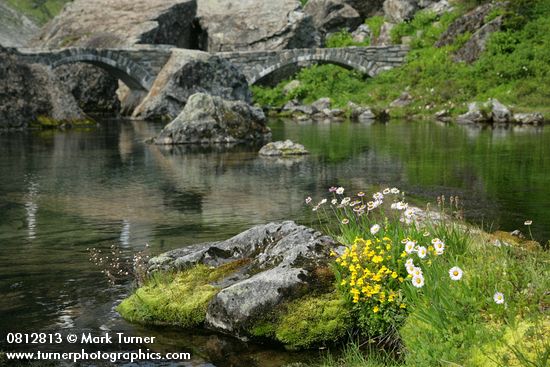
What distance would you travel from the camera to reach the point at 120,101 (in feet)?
228

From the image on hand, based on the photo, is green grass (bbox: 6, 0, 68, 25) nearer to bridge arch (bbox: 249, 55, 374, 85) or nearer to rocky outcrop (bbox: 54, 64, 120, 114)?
rocky outcrop (bbox: 54, 64, 120, 114)

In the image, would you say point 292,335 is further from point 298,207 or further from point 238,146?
point 238,146

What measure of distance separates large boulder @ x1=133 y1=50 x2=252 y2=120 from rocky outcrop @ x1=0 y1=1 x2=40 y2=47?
6910 cm

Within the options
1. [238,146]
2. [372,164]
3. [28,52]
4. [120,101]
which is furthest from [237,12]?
[372,164]

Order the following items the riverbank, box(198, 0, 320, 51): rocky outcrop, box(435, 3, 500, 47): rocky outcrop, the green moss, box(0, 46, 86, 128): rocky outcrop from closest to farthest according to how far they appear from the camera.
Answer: the green moss < box(0, 46, 86, 128): rocky outcrop < the riverbank < box(435, 3, 500, 47): rocky outcrop < box(198, 0, 320, 51): rocky outcrop

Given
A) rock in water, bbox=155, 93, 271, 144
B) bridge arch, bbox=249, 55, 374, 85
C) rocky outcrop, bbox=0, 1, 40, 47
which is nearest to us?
rock in water, bbox=155, 93, 271, 144

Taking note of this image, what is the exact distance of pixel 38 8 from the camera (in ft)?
482

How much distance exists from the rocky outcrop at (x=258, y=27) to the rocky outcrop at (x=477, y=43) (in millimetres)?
21023

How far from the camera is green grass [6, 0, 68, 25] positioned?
140950 mm

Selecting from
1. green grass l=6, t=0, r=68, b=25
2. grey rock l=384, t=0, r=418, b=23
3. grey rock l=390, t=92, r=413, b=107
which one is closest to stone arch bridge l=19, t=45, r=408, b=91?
grey rock l=390, t=92, r=413, b=107

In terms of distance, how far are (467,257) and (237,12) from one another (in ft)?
227

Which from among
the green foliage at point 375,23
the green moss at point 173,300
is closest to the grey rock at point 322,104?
the green foliage at point 375,23

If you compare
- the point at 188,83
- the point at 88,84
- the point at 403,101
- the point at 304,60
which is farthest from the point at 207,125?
the point at 88,84

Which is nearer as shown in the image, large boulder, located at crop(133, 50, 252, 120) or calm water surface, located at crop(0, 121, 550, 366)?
calm water surface, located at crop(0, 121, 550, 366)
